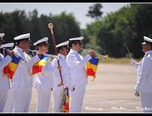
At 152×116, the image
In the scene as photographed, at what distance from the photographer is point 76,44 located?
11.6 m

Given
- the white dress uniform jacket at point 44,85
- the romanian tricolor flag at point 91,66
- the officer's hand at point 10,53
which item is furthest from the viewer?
the romanian tricolor flag at point 91,66

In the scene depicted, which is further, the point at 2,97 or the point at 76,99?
the point at 76,99

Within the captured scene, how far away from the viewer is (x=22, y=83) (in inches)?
410

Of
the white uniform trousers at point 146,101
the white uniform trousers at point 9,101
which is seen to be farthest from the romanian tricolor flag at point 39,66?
the white uniform trousers at point 146,101

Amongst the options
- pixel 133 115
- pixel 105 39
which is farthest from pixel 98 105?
pixel 105 39

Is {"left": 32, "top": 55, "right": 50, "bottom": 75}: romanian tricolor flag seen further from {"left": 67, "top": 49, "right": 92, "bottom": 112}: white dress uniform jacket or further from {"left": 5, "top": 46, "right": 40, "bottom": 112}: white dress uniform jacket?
{"left": 67, "top": 49, "right": 92, "bottom": 112}: white dress uniform jacket

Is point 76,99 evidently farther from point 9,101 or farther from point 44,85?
point 9,101

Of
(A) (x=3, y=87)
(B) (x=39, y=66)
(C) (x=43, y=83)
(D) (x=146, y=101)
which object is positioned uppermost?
(B) (x=39, y=66)

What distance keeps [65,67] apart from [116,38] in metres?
71.9

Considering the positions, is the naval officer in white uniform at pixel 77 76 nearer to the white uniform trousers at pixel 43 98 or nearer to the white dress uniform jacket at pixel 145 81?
the white uniform trousers at pixel 43 98

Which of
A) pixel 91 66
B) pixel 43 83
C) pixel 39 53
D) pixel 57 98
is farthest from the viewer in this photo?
pixel 91 66

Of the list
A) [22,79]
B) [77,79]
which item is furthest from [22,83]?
[77,79]

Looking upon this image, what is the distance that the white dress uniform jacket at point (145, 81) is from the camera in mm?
11023

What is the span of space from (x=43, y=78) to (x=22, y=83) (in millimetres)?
708
